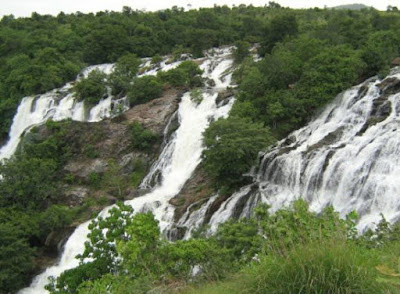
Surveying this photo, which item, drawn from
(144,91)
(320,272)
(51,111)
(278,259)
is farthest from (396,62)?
(51,111)

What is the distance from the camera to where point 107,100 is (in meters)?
33.7

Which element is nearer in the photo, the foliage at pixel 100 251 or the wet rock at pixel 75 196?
the foliage at pixel 100 251

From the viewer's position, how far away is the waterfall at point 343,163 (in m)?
13.8

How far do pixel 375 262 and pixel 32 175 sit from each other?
73.7ft

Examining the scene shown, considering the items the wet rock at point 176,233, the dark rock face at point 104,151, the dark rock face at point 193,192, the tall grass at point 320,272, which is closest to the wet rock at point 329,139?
the dark rock face at point 193,192

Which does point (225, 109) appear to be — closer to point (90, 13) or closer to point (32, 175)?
point (32, 175)

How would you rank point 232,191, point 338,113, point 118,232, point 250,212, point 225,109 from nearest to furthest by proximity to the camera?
1. point 118,232
2. point 250,212
3. point 232,191
4. point 338,113
5. point 225,109

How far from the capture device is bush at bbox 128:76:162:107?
30.9 m

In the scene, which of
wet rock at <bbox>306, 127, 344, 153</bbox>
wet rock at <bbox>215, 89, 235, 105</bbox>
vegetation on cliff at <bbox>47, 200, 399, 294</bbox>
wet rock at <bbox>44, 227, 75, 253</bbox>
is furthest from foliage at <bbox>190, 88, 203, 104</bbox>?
vegetation on cliff at <bbox>47, 200, 399, 294</bbox>

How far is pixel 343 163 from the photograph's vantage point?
1540 centimetres

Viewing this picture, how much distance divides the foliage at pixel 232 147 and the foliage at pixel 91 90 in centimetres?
1738

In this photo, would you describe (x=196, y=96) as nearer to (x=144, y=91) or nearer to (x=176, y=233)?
(x=144, y=91)

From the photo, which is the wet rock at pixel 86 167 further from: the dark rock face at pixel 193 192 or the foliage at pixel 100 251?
the foliage at pixel 100 251

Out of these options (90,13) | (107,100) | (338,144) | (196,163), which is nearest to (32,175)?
(196,163)
